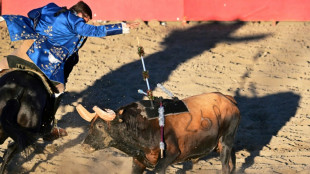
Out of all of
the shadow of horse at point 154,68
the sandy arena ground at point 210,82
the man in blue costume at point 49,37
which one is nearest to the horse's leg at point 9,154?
the sandy arena ground at point 210,82

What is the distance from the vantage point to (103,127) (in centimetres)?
641

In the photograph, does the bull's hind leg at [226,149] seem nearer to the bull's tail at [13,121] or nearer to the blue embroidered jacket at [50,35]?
the blue embroidered jacket at [50,35]

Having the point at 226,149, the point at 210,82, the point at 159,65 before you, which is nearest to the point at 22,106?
the point at 226,149

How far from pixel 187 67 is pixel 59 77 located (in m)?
4.36

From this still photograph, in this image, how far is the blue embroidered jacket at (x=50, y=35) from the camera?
744cm

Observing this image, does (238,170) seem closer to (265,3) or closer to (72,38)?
(72,38)

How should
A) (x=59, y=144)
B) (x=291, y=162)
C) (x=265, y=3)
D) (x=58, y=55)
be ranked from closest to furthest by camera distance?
(x=58, y=55) < (x=291, y=162) < (x=59, y=144) < (x=265, y=3)

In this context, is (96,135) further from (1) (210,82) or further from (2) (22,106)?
(1) (210,82)

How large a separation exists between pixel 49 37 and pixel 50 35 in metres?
0.04

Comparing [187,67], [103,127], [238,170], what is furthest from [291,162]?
[187,67]

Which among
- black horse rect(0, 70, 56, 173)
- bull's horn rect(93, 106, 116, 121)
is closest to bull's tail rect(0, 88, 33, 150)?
black horse rect(0, 70, 56, 173)

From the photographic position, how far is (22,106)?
708 cm

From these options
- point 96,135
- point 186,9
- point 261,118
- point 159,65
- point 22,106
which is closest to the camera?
point 96,135

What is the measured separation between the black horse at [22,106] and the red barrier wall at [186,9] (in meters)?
6.39
